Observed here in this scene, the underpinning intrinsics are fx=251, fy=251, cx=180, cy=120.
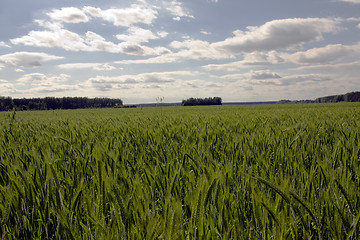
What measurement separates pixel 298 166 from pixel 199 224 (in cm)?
121

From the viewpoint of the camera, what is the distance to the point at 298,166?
1.78m

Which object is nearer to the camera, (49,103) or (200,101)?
(49,103)

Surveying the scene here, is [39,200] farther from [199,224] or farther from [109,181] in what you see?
[199,224]

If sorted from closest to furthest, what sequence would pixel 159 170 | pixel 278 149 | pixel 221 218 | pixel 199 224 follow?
pixel 199 224
pixel 221 218
pixel 159 170
pixel 278 149

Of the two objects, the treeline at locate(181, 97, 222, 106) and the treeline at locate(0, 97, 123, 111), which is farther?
the treeline at locate(181, 97, 222, 106)

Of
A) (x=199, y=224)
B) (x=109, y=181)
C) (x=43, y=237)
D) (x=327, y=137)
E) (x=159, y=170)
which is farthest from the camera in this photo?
(x=327, y=137)

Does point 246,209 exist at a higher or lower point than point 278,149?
lower

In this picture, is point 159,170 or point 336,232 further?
point 159,170

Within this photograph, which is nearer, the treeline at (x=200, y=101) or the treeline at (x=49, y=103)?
the treeline at (x=49, y=103)

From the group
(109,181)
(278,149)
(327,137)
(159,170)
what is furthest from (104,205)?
(327,137)

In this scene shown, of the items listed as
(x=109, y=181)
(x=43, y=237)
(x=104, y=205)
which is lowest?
(x=43, y=237)

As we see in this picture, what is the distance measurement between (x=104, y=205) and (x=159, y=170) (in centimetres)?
54

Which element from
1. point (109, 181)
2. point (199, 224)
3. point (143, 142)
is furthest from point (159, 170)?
point (143, 142)

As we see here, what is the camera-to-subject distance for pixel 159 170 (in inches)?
68.5
